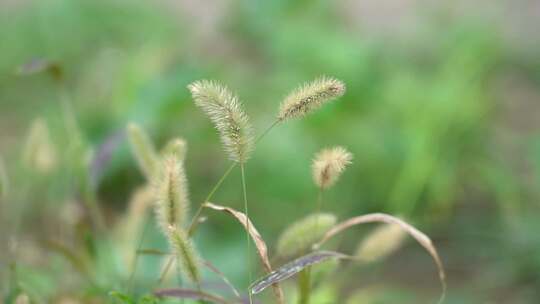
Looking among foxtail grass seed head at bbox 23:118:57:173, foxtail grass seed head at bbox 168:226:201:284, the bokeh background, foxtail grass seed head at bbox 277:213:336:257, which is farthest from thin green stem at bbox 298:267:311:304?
the bokeh background

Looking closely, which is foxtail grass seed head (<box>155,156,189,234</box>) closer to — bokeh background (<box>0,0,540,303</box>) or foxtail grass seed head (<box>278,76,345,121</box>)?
foxtail grass seed head (<box>278,76,345,121</box>)

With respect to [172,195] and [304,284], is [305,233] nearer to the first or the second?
[304,284]

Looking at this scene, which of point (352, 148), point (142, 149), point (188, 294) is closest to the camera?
point (188, 294)

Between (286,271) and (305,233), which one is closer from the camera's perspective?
(286,271)

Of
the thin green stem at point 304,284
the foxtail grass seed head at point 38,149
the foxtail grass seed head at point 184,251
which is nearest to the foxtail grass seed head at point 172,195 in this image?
the foxtail grass seed head at point 184,251

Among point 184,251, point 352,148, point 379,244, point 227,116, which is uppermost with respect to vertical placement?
point 227,116

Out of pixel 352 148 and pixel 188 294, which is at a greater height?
pixel 188 294

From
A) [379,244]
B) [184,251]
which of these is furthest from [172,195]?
[379,244]
